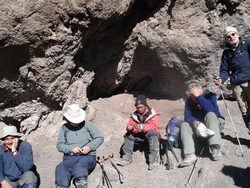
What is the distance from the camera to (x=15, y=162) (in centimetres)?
436

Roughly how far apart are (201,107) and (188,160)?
870mm

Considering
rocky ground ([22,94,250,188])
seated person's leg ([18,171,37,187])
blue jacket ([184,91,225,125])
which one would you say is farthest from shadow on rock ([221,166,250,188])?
seated person's leg ([18,171,37,187])

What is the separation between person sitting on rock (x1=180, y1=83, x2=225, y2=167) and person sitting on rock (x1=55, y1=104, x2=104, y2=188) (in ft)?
4.45

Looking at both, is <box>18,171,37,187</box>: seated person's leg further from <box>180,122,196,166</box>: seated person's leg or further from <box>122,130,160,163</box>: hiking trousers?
<box>180,122,196,166</box>: seated person's leg

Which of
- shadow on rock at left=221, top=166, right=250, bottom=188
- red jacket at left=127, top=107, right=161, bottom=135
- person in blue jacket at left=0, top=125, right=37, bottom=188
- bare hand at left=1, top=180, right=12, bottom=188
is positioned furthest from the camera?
red jacket at left=127, top=107, right=161, bottom=135

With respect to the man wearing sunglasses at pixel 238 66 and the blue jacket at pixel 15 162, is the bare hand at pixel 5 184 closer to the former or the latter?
the blue jacket at pixel 15 162

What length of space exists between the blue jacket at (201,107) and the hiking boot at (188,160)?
547 mm

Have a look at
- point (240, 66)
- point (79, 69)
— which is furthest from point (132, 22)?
point (240, 66)

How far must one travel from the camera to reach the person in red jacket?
4.98m

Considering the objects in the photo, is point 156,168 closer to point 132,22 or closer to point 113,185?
point 113,185

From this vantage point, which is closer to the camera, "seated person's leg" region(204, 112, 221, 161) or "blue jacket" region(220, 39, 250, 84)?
"seated person's leg" region(204, 112, 221, 161)

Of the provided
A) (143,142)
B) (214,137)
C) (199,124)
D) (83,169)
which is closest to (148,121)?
(143,142)

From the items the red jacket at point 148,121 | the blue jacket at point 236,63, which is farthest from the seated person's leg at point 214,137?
the red jacket at point 148,121

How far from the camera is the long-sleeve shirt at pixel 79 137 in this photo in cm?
467
